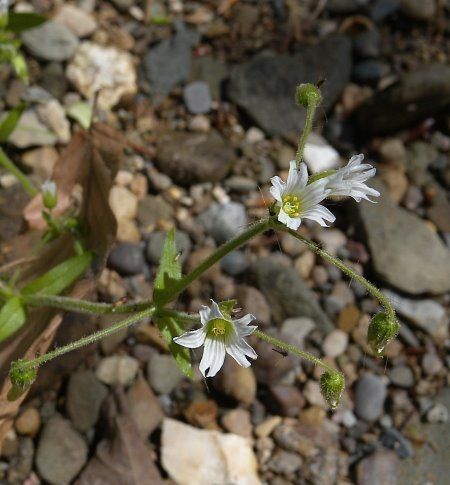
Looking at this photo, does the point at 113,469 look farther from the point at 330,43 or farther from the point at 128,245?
the point at 330,43

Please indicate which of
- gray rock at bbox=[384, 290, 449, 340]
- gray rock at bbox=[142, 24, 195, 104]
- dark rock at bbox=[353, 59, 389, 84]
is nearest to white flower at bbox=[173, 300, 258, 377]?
gray rock at bbox=[384, 290, 449, 340]

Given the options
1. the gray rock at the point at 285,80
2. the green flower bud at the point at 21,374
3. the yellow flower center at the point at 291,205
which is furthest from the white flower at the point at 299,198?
the gray rock at the point at 285,80

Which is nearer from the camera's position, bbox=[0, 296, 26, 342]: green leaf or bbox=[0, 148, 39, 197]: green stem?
bbox=[0, 296, 26, 342]: green leaf

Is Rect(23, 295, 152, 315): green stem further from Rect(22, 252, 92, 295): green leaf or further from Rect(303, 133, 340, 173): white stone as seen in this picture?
Rect(303, 133, 340, 173): white stone

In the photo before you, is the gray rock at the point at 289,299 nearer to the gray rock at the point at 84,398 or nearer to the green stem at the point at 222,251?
the gray rock at the point at 84,398

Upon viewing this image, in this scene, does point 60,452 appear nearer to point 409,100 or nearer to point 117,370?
point 117,370

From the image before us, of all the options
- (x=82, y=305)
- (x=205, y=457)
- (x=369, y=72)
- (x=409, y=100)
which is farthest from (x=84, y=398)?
(x=369, y=72)
